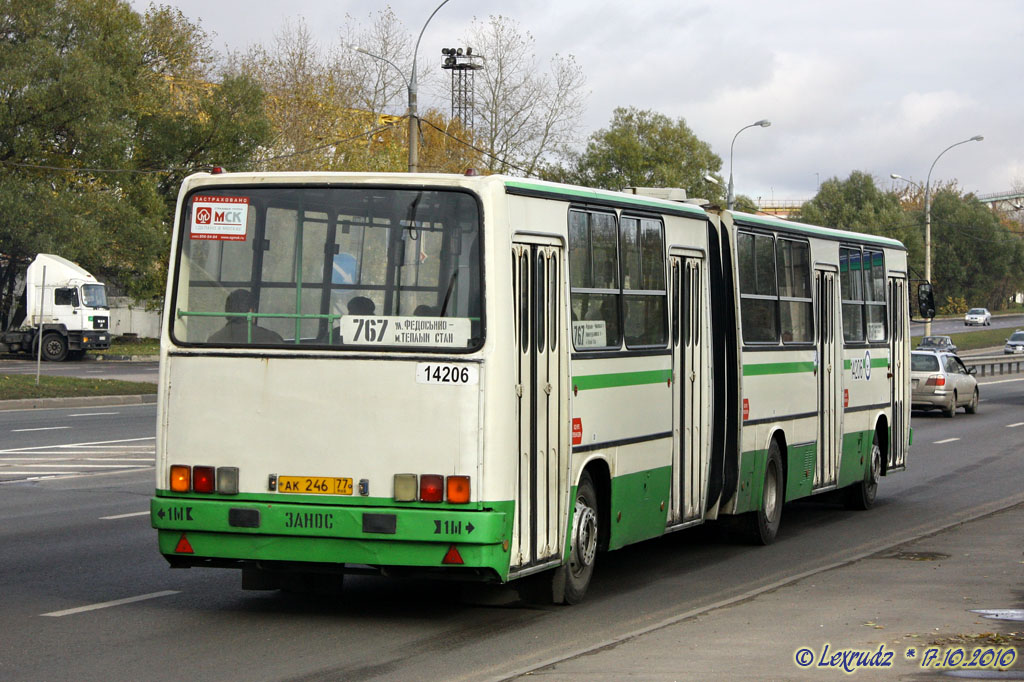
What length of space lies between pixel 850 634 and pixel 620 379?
263 cm

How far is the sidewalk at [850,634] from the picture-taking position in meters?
7.21

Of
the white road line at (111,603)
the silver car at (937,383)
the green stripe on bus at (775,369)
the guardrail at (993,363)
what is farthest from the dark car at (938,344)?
the white road line at (111,603)

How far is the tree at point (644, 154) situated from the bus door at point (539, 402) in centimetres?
8096

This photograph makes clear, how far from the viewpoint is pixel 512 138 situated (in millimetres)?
75000

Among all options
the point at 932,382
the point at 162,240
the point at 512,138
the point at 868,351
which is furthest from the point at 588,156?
the point at 868,351

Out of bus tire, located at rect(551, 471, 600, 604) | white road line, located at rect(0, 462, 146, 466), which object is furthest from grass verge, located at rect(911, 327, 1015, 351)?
bus tire, located at rect(551, 471, 600, 604)

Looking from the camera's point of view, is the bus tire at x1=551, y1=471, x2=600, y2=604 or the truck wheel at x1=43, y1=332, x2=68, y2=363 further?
the truck wheel at x1=43, y1=332, x2=68, y2=363

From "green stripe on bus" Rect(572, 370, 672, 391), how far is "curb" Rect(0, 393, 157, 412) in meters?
21.4

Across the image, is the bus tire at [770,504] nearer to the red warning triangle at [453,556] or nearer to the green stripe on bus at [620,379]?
the green stripe on bus at [620,379]

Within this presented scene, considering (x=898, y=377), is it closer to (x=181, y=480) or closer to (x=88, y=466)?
(x=88, y=466)

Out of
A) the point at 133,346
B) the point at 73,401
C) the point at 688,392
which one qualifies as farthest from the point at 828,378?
the point at 133,346

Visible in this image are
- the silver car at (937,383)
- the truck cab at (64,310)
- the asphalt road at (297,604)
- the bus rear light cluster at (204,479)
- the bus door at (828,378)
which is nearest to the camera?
the asphalt road at (297,604)

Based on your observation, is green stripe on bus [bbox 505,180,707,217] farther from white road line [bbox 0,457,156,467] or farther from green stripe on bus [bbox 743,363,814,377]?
white road line [bbox 0,457,156,467]

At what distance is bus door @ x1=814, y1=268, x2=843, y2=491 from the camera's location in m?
14.6
